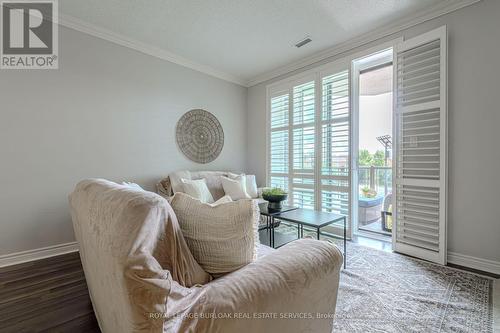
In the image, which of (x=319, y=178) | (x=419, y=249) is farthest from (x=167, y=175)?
(x=419, y=249)

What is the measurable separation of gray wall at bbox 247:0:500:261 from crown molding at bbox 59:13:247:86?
312 centimetres

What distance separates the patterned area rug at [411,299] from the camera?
146 cm

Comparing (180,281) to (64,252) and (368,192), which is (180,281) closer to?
(64,252)

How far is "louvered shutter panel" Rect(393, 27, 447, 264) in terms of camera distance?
2285 mm

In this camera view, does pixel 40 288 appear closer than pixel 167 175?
Yes

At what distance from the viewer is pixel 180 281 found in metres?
0.82

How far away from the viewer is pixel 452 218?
232 centimetres

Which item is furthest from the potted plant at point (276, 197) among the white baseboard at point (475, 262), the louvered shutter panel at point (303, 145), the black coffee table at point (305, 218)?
the white baseboard at point (475, 262)

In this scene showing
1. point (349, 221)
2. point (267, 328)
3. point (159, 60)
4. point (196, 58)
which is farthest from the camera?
point (196, 58)

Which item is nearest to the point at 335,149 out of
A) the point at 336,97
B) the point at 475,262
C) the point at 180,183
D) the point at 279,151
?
the point at 336,97

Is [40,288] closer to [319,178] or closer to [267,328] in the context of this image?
[267,328]

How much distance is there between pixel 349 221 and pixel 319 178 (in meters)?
0.74

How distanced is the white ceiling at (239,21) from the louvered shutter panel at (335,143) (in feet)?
2.03

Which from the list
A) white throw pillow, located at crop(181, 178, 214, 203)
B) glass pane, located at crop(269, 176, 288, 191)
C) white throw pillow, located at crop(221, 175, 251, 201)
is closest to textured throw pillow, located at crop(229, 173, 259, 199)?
white throw pillow, located at crop(221, 175, 251, 201)
